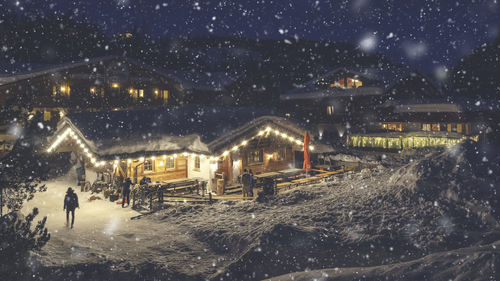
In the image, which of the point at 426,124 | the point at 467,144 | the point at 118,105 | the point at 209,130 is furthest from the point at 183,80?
the point at 467,144

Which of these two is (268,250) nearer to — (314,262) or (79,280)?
(314,262)

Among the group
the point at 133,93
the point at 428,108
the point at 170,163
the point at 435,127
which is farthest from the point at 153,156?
the point at 435,127

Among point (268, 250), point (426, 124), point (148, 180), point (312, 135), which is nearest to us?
point (268, 250)

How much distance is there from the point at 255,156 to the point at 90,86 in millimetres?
21212

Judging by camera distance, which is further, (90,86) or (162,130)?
(90,86)

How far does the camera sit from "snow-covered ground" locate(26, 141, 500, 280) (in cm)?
1053

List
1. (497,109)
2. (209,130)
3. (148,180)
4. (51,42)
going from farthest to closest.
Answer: (51,42), (497,109), (209,130), (148,180)

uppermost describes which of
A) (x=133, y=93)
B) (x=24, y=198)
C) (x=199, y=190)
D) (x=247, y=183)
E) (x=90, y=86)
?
(x=90, y=86)

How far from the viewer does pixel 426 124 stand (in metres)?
33.6

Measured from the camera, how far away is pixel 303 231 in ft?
39.8

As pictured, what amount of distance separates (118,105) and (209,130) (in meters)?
18.2

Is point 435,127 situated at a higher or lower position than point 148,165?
higher

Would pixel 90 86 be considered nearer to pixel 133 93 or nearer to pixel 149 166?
pixel 133 93

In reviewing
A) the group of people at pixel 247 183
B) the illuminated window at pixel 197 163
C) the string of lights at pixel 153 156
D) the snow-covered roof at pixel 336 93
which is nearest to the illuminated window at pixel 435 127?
the snow-covered roof at pixel 336 93
